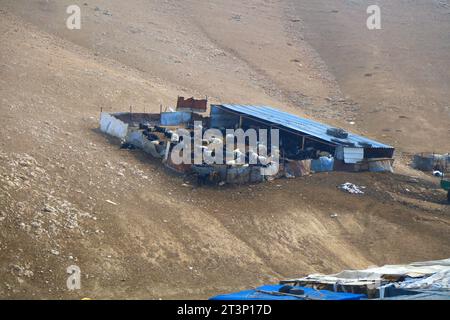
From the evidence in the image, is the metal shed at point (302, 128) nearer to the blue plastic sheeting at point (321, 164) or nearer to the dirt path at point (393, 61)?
the blue plastic sheeting at point (321, 164)

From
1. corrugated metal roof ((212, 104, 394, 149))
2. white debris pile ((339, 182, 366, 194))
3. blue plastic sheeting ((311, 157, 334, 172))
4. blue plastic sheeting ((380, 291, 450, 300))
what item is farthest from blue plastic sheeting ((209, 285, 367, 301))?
corrugated metal roof ((212, 104, 394, 149))

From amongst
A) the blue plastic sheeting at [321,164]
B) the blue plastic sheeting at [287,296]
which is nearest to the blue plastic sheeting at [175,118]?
the blue plastic sheeting at [321,164]

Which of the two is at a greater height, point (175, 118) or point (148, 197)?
point (175, 118)

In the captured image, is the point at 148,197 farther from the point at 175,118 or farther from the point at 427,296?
the point at 427,296

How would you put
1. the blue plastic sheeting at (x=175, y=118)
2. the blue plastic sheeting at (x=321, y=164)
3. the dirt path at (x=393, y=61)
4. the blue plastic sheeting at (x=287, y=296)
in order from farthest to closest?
1. the dirt path at (x=393, y=61)
2. the blue plastic sheeting at (x=175, y=118)
3. the blue plastic sheeting at (x=321, y=164)
4. the blue plastic sheeting at (x=287, y=296)

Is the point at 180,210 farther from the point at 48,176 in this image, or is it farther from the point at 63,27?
the point at 63,27

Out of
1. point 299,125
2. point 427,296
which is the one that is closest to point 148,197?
point 299,125

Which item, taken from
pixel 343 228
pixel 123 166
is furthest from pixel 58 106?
pixel 343 228
